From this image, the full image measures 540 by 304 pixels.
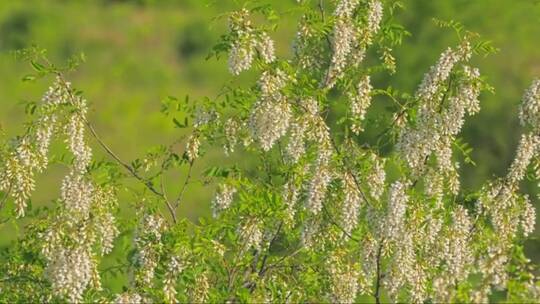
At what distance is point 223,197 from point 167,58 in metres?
45.4

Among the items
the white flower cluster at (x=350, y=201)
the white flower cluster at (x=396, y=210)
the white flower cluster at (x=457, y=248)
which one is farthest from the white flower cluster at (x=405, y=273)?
the white flower cluster at (x=350, y=201)

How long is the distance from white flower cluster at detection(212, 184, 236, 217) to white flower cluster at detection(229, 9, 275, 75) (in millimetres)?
955

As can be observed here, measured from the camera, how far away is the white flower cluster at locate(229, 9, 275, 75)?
9.62 m

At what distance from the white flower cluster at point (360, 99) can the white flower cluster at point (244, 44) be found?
28.5 inches

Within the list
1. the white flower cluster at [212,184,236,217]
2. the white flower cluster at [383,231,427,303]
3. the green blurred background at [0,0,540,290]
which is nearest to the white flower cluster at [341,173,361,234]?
the white flower cluster at [383,231,427,303]

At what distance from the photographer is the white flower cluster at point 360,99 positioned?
9.76m

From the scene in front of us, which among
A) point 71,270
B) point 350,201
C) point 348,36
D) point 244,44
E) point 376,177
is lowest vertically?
point 71,270

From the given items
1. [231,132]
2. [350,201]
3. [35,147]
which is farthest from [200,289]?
[35,147]

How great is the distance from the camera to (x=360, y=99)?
9.79m

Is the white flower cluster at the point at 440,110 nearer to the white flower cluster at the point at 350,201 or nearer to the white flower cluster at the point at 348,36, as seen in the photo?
the white flower cluster at the point at 350,201

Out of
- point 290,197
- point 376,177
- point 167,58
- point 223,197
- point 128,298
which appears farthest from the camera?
point 167,58

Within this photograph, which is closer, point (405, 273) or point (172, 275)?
point (172, 275)

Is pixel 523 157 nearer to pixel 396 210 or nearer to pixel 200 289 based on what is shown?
pixel 396 210

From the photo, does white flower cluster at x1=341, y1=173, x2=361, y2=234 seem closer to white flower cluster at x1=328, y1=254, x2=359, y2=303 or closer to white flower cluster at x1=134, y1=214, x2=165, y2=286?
white flower cluster at x1=328, y1=254, x2=359, y2=303
